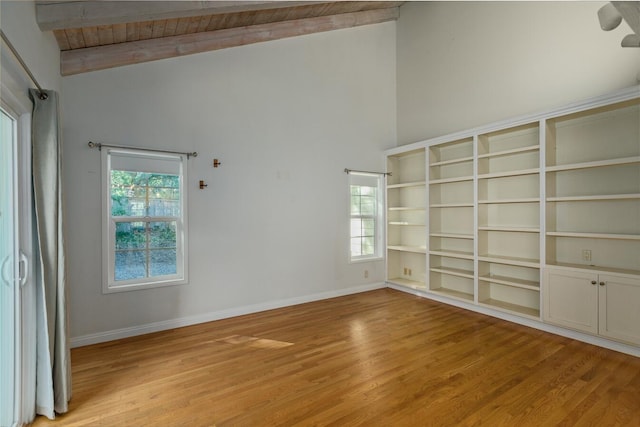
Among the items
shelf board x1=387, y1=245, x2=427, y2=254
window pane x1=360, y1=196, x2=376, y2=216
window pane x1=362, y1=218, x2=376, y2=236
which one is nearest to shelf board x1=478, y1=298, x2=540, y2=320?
shelf board x1=387, y1=245, x2=427, y2=254

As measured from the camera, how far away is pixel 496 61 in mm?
4363

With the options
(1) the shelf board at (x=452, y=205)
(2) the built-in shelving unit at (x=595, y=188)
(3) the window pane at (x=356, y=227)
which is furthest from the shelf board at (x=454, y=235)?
(3) the window pane at (x=356, y=227)

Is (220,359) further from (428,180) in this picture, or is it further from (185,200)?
(428,180)

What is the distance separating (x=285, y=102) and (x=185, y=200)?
2017 millimetres

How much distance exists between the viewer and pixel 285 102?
4.50 m

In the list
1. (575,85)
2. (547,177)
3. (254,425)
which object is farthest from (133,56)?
(575,85)


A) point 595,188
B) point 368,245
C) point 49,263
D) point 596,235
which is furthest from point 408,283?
point 49,263

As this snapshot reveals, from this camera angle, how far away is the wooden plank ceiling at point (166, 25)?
2205mm

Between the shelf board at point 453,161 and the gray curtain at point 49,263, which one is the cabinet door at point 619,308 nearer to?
the shelf board at point 453,161

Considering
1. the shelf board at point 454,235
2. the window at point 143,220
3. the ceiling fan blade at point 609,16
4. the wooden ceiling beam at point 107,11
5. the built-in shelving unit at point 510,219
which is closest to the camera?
the ceiling fan blade at point 609,16

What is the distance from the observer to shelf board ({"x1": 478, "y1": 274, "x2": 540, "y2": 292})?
12.0 feet

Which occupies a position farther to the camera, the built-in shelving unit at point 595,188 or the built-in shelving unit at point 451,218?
the built-in shelving unit at point 451,218

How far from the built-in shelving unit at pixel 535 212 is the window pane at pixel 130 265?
3.89m

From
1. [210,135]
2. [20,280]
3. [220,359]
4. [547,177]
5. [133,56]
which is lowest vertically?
[220,359]
